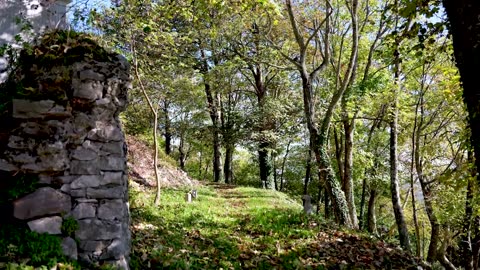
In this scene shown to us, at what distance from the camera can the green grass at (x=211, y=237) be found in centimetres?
565

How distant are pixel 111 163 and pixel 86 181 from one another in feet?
1.07

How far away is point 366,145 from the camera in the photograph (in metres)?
18.9

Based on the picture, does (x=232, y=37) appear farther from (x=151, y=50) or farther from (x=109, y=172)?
(x=109, y=172)

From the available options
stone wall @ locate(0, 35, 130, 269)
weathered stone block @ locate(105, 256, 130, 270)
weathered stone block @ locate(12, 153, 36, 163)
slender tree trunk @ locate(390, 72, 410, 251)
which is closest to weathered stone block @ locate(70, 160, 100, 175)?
stone wall @ locate(0, 35, 130, 269)

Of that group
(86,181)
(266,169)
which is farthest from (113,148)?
(266,169)

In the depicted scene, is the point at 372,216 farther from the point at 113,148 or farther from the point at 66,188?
the point at 66,188

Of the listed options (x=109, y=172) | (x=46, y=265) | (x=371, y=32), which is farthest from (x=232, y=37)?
(x=46, y=265)

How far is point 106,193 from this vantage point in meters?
4.11

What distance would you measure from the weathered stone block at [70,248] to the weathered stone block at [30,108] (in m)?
1.28

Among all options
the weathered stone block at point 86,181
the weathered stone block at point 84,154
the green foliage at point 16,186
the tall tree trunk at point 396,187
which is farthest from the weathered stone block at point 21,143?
the tall tree trunk at point 396,187

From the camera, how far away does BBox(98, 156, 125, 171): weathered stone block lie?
4.12 m

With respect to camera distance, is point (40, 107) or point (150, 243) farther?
point (150, 243)

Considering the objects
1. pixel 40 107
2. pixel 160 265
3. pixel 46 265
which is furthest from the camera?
pixel 160 265

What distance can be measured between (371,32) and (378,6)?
189 cm
